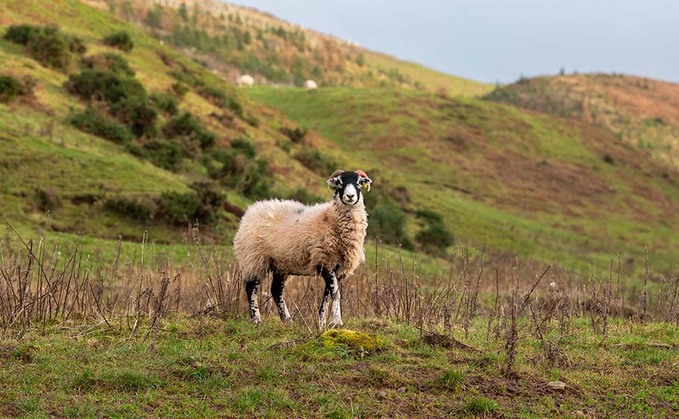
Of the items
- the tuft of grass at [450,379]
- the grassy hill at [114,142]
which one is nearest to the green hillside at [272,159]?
the grassy hill at [114,142]

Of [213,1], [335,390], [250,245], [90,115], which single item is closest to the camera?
[335,390]

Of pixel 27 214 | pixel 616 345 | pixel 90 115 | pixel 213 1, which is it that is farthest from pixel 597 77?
pixel 616 345

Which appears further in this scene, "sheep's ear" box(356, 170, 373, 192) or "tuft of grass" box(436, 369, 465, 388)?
"sheep's ear" box(356, 170, 373, 192)

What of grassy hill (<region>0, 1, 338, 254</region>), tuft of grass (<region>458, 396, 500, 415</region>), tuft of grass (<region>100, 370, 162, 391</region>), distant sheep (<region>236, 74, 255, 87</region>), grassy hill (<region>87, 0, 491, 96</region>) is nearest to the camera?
tuft of grass (<region>458, 396, 500, 415</region>)

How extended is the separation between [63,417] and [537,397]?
4.95 m

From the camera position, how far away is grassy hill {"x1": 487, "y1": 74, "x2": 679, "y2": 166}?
291 ft

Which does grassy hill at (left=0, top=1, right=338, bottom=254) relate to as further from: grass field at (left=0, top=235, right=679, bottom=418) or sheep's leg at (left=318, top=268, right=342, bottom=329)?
sheep's leg at (left=318, top=268, right=342, bottom=329)

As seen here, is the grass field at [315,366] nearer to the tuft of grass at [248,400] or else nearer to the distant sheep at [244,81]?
the tuft of grass at [248,400]

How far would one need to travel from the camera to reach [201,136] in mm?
38344

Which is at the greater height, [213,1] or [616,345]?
[213,1]

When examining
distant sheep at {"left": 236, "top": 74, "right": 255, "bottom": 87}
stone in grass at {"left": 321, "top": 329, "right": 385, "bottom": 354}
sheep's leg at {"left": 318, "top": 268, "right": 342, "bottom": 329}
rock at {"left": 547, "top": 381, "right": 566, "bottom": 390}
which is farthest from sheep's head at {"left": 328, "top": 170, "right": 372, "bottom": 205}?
distant sheep at {"left": 236, "top": 74, "right": 255, "bottom": 87}

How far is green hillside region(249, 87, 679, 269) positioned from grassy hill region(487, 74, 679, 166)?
10.5 m

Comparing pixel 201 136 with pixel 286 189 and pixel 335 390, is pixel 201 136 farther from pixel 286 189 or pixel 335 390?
Answer: pixel 335 390

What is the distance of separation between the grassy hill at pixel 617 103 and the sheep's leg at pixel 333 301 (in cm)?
7870
